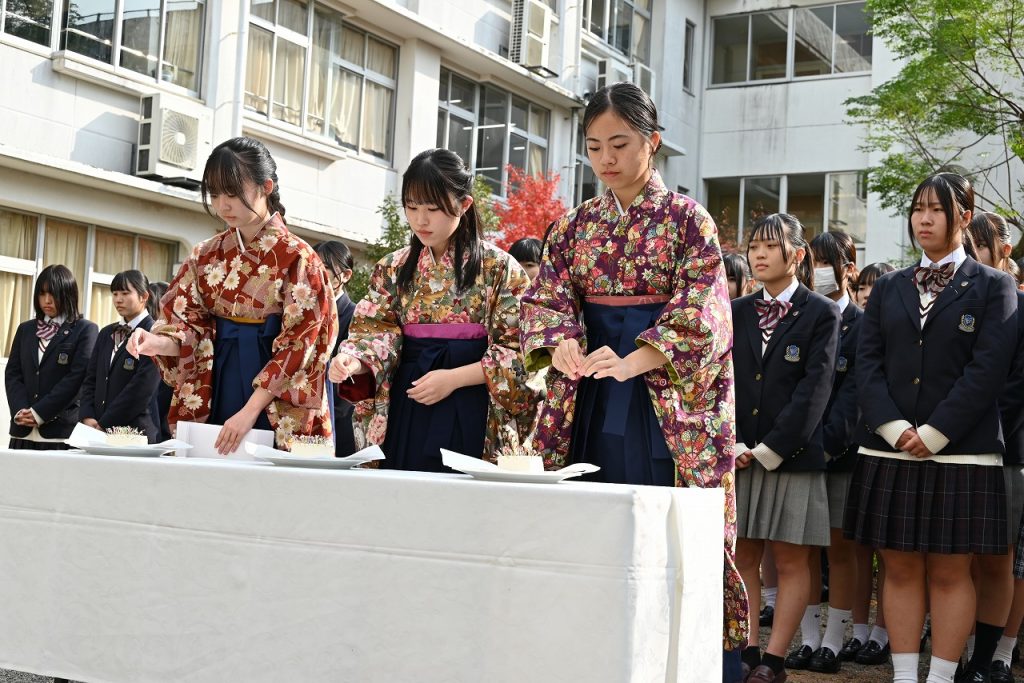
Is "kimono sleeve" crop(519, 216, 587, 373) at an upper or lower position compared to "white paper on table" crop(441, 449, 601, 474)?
upper

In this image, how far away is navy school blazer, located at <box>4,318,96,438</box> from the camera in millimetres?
7180

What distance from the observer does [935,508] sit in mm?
Result: 3908

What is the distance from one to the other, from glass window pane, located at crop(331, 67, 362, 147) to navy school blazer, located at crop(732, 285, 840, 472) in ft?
35.4

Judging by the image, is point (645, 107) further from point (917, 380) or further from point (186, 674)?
point (186, 674)

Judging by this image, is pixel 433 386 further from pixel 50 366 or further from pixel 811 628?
pixel 50 366

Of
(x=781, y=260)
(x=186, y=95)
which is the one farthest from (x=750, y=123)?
(x=781, y=260)

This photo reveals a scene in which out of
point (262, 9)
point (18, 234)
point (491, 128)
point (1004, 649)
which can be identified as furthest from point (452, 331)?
point (491, 128)

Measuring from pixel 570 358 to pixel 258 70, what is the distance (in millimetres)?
11186

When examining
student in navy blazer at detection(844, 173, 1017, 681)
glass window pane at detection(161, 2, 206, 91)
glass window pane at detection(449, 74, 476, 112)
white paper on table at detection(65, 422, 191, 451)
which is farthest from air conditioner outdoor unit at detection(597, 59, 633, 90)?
white paper on table at detection(65, 422, 191, 451)

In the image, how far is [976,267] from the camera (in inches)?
159

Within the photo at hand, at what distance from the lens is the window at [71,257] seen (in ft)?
35.0

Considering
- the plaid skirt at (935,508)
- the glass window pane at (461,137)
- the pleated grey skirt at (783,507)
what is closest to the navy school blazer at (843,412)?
the pleated grey skirt at (783,507)

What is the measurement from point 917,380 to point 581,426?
1.48m

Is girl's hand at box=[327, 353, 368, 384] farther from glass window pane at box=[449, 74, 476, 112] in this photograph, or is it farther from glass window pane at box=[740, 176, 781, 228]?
glass window pane at box=[740, 176, 781, 228]
